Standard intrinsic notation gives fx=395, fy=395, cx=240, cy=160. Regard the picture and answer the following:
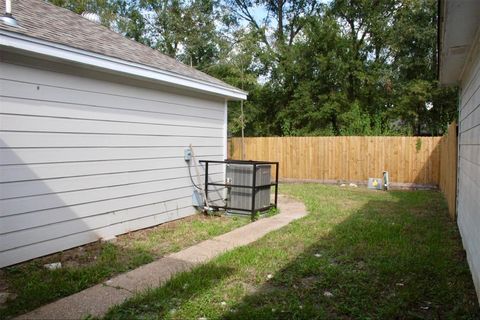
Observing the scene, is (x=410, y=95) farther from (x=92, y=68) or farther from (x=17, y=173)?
(x=17, y=173)

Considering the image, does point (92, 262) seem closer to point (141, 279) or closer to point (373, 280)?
Result: point (141, 279)

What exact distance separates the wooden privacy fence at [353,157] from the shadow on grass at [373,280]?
6.56m

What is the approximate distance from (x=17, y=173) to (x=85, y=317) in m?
2.10

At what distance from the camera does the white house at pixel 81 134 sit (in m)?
4.38

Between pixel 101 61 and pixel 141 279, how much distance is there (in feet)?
9.51

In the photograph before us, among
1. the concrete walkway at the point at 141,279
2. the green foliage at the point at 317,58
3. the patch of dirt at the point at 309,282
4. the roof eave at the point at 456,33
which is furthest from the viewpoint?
the green foliage at the point at 317,58

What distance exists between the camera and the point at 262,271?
169 inches

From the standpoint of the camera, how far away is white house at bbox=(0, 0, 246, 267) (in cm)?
438

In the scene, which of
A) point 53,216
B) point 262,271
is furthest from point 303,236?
point 53,216

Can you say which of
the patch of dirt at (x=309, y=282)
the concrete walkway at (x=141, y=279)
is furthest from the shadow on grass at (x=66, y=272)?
the patch of dirt at (x=309, y=282)

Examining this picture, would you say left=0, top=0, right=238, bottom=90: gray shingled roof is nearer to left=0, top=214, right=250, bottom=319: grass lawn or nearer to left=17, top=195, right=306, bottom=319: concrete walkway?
left=0, top=214, right=250, bottom=319: grass lawn

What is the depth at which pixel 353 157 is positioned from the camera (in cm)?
1338

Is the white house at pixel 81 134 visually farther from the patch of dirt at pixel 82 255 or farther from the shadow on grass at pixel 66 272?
the shadow on grass at pixel 66 272

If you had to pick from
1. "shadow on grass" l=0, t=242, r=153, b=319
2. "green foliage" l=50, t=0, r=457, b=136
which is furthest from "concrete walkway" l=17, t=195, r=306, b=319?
"green foliage" l=50, t=0, r=457, b=136
